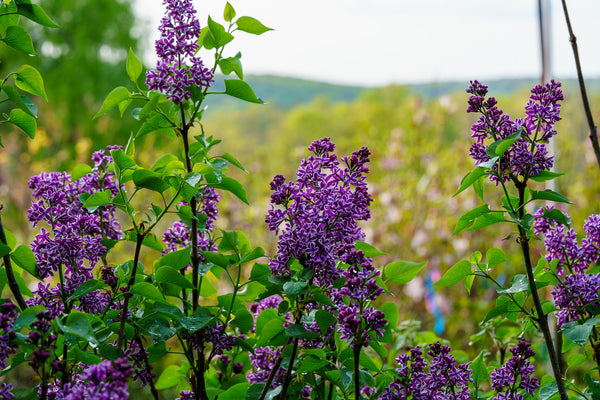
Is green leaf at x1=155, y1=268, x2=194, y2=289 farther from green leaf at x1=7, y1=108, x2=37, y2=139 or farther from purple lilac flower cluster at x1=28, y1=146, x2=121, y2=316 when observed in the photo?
green leaf at x1=7, y1=108, x2=37, y2=139

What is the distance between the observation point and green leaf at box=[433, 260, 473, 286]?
722mm

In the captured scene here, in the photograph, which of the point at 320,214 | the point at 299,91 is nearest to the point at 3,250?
the point at 320,214

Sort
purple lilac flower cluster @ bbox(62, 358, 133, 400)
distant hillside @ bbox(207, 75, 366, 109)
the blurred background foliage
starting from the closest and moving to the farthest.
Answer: purple lilac flower cluster @ bbox(62, 358, 133, 400) → the blurred background foliage → distant hillside @ bbox(207, 75, 366, 109)

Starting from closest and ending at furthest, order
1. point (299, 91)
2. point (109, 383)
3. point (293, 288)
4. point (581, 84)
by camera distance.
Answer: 1. point (109, 383)
2. point (293, 288)
3. point (581, 84)
4. point (299, 91)

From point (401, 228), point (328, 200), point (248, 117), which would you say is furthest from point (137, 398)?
point (248, 117)

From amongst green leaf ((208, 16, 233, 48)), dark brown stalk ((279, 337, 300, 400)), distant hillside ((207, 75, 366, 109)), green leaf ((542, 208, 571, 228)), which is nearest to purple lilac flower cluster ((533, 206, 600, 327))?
green leaf ((542, 208, 571, 228))

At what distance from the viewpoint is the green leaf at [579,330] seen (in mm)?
639

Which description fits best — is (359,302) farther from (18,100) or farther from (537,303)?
(18,100)

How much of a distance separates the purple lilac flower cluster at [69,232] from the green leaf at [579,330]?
1.84 feet

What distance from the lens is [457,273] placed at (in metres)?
0.73

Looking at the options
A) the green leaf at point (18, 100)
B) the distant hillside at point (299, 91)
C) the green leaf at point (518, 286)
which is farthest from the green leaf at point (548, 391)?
the distant hillside at point (299, 91)

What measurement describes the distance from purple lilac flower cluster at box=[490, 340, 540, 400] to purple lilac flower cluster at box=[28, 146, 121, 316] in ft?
1.67

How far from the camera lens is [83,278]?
2.25 ft

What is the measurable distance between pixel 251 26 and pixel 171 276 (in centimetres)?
33
